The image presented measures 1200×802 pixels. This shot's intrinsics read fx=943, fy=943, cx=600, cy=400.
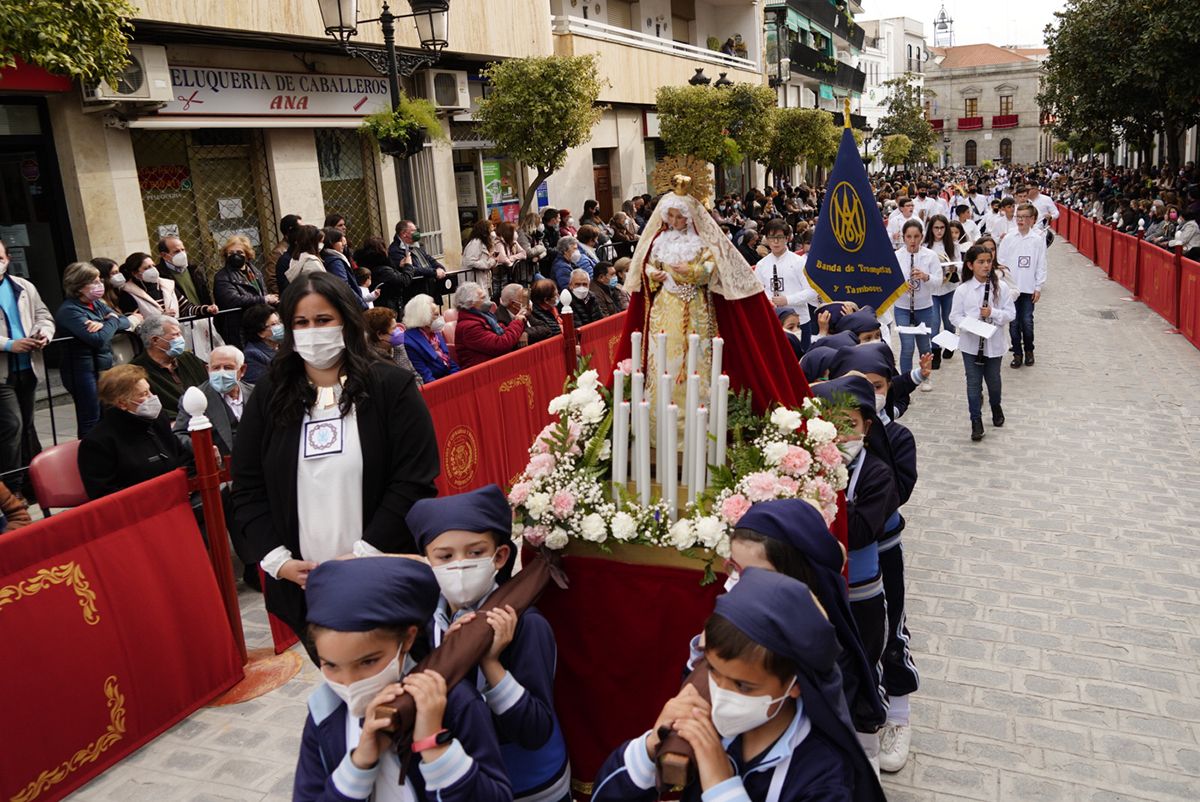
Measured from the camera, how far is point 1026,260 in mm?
11672

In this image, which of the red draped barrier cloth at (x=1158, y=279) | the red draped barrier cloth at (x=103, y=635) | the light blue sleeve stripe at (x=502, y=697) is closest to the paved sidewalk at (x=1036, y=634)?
the red draped barrier cloth at (x=103, y=635)

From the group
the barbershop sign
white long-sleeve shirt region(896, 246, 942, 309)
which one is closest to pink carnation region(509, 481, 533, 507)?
white long-sleeve shirt region(896, 246, 942, 309)

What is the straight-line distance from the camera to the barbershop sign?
39.8 feet

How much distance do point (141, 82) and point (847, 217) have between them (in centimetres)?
843

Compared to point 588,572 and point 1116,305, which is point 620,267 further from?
point 1116,305

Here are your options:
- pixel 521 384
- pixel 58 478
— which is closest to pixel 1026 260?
pixel 521 384

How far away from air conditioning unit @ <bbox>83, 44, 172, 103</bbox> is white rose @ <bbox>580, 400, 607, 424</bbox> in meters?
9.27

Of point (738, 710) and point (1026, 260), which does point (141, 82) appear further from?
point (738, 710)

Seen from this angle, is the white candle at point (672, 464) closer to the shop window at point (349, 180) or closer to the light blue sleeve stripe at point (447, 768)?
the light blue sleeve stripe at point (447, 768)

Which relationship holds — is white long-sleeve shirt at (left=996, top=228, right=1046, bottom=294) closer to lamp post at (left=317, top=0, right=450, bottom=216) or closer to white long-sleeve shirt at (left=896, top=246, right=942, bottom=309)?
white long-sleeve shirt at (left=896, top=246, right=942, bottom=309)

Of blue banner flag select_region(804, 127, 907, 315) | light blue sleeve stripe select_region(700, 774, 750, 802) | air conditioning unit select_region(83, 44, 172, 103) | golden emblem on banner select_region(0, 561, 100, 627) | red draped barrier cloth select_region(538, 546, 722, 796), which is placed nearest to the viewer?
light blue sleeve stripe select_region(700, 774, 750, 802)

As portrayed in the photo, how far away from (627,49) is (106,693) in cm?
2169

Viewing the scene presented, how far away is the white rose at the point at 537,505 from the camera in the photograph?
3535mm

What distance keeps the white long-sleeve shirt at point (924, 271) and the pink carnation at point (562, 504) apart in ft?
26.7
